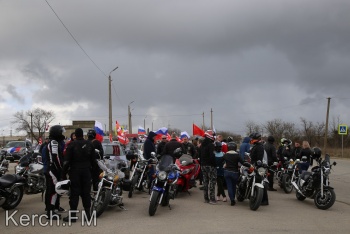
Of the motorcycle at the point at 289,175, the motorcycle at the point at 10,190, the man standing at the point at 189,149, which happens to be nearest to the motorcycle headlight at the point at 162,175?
the motorcycle at the point at 10,190

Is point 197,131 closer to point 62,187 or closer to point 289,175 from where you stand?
point 289,175

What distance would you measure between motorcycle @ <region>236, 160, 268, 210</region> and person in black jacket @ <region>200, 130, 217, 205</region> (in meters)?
0.72

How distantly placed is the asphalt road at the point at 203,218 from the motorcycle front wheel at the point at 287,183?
4.95ft

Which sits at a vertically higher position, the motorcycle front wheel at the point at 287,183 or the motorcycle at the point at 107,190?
the motorcycle at the point at 107,190

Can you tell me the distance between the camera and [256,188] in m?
9.03

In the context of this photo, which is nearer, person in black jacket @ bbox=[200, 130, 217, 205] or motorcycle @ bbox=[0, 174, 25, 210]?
motorcycle @ bbox=[0, 174, 25, 210]

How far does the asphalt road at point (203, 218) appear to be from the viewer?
6.86 m

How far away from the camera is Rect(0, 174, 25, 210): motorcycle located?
26.8 ft

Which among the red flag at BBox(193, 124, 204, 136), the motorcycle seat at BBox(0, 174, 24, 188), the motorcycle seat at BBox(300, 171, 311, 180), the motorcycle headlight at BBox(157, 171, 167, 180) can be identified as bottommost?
the motorcycle seat at BBox(300, 171, 311, 180)

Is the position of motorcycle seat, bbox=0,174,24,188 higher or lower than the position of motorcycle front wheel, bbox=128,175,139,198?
higher

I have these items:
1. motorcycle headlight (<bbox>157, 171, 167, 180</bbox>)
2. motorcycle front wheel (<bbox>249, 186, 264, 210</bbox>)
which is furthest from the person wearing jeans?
motorcycle headlight (<bbox>157, 171, 167, 180</bbox>)

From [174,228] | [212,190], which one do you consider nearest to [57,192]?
[174,228]

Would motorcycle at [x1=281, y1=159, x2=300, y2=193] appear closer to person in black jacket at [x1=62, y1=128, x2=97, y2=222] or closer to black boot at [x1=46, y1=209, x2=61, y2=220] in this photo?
person in black jacket at [x1=62, y1=128, x2=97, y2=222]

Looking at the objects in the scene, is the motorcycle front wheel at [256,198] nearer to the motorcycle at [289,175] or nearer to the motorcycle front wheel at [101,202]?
the motorcycle at [289,175]
